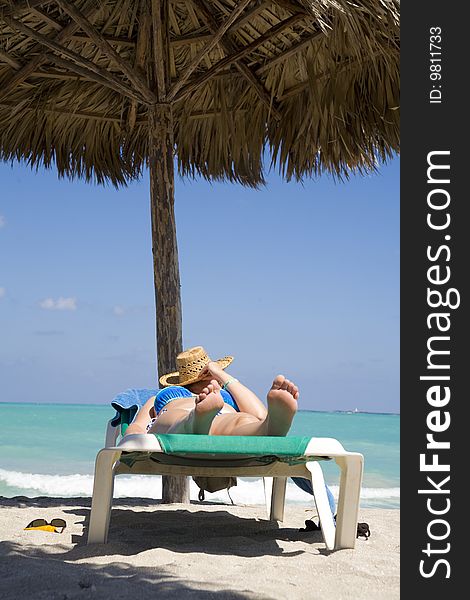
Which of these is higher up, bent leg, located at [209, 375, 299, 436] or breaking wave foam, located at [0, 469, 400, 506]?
bent leg, located at [209, 375, 299, 436]

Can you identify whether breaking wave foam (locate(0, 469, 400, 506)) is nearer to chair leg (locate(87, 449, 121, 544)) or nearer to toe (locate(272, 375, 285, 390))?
chair leg (locate(87, 449, 121, 544))

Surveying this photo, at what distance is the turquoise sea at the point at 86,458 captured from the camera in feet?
31.6

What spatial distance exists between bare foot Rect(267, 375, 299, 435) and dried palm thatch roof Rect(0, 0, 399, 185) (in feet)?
7.54

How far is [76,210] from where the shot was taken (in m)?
22.8

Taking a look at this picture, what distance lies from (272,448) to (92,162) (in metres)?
3.85

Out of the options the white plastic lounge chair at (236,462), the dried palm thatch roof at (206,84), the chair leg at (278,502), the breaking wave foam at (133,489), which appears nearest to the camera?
the white plastic lounge chair at (236,462)

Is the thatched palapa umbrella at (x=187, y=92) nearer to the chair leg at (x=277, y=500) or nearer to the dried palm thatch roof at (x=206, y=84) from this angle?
the dried palm thatch roof at (x=206, y=84)

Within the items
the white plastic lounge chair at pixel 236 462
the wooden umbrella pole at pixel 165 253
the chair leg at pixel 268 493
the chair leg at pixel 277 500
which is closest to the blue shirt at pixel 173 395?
the white plastic lounge chair at pixel 236 462

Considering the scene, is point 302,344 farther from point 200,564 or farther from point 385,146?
point 200,564

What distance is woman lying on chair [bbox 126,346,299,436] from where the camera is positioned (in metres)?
2.75

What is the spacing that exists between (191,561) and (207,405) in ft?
1.71

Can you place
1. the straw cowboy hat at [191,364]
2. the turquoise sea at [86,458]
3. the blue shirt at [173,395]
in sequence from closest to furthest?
the blue shirt at [173,395] → the straw cowboy hat at [191,364] → the turquoise sea at [86,458]

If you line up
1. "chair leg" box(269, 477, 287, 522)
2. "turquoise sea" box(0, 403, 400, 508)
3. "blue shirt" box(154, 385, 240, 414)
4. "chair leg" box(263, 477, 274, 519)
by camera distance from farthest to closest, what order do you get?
"turquoise sea" box(0, 403, 400, 508)
"chair leg" box(263, 477, 274, 519)
"chair leg" box(269, 477, 287, 522)
"blue shirt" box(154, 385, 240, 414)

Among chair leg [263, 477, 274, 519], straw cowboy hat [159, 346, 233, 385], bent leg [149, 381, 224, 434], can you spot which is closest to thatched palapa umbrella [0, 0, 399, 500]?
chair leg [263, 477, 274, 519]
